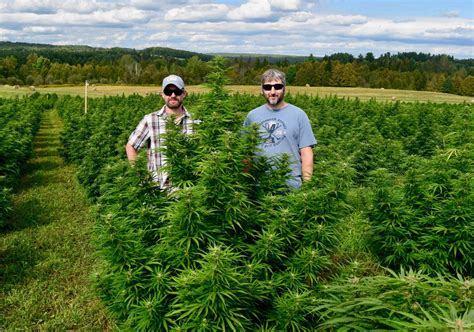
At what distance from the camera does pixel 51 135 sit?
25.1m

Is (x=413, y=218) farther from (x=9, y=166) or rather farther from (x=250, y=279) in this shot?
(x=9, y=166)

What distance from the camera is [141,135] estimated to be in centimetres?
500

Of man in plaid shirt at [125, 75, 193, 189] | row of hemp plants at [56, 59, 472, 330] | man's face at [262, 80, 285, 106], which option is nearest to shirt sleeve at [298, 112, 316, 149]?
man's face at [262, 80, 285, 106]

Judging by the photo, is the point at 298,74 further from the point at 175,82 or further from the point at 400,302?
the point at 400,302

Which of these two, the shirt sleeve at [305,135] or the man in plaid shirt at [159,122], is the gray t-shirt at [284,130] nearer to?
the shirt sleeve at [305,135]

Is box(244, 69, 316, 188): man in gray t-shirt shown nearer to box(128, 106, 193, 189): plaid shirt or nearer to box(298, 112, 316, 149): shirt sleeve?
box(298, 112, 316, 149): shirt sleeve

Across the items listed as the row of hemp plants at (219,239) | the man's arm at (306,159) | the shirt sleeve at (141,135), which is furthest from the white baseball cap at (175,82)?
the man's arm at (306,159)

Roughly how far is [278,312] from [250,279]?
15.2 inches

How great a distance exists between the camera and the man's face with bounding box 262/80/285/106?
4609 mm

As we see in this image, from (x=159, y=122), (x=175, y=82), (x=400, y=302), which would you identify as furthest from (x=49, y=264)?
(x=400, y=302)

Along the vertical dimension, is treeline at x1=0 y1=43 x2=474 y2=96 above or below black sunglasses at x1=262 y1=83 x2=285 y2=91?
below

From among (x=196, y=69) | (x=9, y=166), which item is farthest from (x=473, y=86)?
(x=9, y=166)

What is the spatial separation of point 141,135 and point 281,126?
59.1 inches

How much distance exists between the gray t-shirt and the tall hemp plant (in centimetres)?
51
